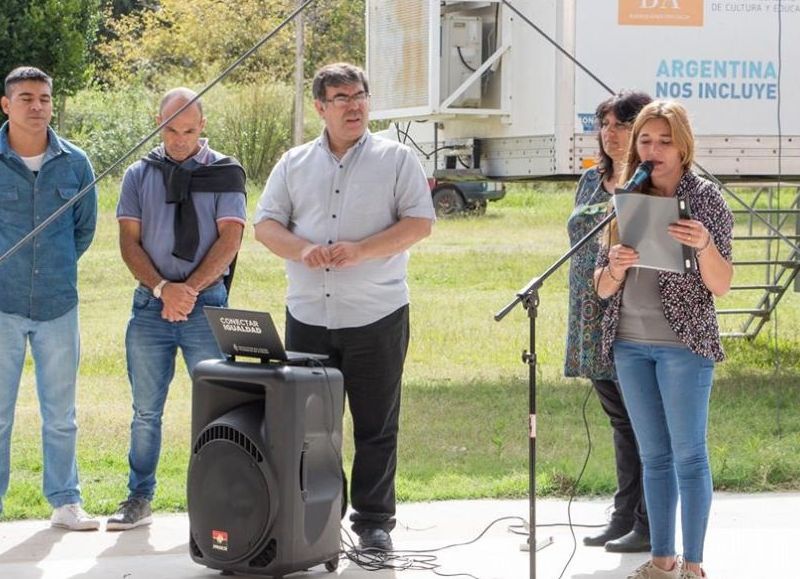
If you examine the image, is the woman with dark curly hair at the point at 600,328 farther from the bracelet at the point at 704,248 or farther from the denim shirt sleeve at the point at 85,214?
the denim shirt sleeve at the point at 85,214

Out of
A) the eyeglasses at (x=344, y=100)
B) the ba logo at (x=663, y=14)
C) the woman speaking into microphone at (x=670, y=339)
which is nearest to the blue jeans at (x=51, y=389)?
the eyeglasses at (x=344, y=100)

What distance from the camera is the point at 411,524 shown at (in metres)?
6.50

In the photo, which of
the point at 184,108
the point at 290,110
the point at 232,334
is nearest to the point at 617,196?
the point at 232,334

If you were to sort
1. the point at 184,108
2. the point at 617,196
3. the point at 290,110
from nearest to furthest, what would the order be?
1. the point at 617,196
2. the point at 184,108
3. the point at 290,110

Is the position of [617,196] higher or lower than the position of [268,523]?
higher

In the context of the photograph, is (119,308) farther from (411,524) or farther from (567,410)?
(411,524)

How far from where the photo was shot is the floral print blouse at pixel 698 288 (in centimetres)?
496

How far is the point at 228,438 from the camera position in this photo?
209 inches

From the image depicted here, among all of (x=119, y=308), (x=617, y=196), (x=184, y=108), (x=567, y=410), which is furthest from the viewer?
(x=119, y=308)

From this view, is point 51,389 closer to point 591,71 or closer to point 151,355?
point 151,355

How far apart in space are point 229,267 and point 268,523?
158cm

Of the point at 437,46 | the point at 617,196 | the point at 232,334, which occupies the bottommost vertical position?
the point at 232,334

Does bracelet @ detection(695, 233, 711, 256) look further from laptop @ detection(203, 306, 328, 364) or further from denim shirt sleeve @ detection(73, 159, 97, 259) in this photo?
denim shirt sleeve @ detection(73, 159, 97, 259)

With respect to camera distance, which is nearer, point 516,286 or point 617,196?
point 617,196
